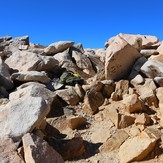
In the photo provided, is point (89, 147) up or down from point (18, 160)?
down

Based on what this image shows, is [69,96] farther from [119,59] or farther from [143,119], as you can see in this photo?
[143,119]

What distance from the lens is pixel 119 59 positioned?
1135cm

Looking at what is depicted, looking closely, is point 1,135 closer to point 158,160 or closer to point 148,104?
point 158,160

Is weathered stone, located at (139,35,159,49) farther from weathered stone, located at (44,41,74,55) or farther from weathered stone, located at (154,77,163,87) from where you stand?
weathered stone, located at (154,77,163,87)

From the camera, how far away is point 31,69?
12.9m

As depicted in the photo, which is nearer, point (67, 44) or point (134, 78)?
point (134, 78)

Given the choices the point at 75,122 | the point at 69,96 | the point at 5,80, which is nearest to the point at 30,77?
the point at 5,80

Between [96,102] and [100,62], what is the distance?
5966mm

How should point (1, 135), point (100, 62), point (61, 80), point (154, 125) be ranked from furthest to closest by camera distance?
1. point (100, 62)
2. point (61, 80)
3. point (154, 125)
4. point (1, 135)

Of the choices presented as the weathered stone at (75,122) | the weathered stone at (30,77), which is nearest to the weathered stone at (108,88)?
the weathered stone at (75,122)

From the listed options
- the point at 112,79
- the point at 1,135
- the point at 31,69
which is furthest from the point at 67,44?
the point at 1,135

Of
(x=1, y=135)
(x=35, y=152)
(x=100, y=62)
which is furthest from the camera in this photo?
(x=100, y=62)

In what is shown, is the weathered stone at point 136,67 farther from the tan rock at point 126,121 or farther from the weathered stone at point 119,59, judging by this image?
the tan rock at point 126,121

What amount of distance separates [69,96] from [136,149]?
13.7 ft
